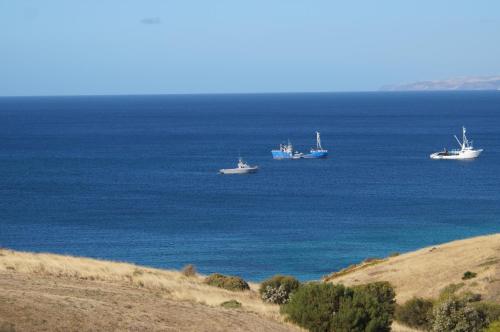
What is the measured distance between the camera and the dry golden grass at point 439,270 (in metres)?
31.6

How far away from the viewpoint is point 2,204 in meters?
85.0

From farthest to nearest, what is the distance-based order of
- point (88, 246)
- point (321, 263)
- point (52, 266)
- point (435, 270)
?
point (88, 246) → point (321, 263) → point (435, 270) → point (52, 266)

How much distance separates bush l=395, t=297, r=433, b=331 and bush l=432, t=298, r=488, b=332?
234 centimetres

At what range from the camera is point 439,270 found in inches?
1366

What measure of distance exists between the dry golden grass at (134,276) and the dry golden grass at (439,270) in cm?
734

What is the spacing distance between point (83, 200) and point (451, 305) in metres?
67.1

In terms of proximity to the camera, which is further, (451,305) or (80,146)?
(80,146)

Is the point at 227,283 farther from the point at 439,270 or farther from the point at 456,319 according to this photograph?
the point at 439,270

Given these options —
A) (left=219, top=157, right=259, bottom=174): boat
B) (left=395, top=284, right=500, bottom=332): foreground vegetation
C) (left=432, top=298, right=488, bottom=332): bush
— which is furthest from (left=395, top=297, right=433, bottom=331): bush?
(left=219, top=157, right=259, bottom=174): boat

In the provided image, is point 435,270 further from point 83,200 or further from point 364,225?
point 83,200

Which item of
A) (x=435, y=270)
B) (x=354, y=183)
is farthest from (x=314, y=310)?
(x=354, y=183)

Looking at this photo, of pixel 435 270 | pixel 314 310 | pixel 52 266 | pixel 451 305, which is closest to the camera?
pixel 314 310

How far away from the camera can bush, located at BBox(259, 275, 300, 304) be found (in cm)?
2633

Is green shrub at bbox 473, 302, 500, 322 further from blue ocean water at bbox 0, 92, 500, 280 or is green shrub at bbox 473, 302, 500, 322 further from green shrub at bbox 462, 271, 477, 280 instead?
blue ocean water at bbox 0, 92, 500, 280
